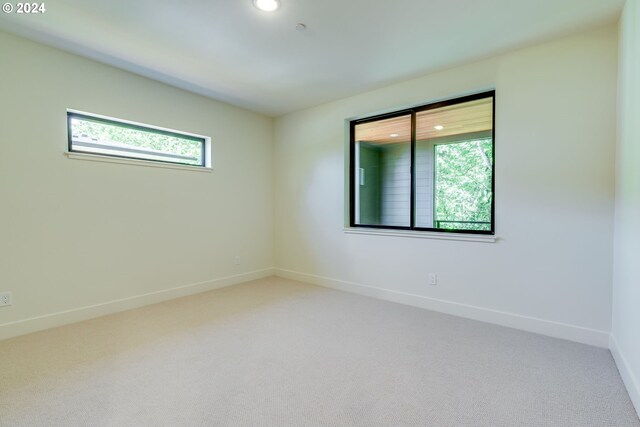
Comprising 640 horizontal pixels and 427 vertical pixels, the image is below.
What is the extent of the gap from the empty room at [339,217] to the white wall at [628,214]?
29 millimetres

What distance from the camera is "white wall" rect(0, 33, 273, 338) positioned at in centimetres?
262


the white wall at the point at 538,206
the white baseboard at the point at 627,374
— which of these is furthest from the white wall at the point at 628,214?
the white wall at the point at 538,206

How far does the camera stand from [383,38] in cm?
259

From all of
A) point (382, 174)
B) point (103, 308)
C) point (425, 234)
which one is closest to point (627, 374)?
point (425, 234)

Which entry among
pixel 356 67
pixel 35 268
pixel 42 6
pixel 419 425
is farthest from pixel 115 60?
pixel 419 425

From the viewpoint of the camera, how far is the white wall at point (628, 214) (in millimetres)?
1788

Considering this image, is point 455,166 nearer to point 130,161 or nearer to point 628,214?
point 628,214

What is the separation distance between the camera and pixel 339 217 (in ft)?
13.6

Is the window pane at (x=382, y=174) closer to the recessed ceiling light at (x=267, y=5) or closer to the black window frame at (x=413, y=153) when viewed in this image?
the black window frame at (x=413, y=153)

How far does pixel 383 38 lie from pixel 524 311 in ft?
8.89

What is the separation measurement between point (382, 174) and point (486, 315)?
2.21 m

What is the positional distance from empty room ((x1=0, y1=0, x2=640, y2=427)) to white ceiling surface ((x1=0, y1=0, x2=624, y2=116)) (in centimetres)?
Answer: 2

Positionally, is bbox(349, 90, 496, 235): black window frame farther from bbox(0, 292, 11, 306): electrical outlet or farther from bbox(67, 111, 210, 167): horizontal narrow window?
bbox(0, 292, 11, 306): electrical outlet

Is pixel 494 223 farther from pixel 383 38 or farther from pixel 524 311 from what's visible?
pixel 383 38
